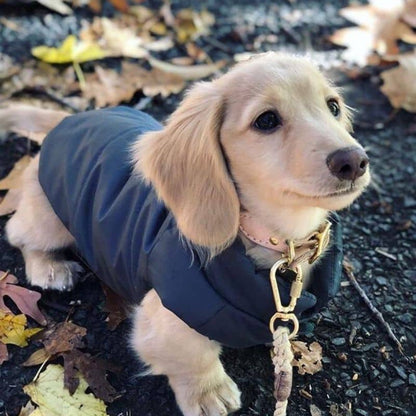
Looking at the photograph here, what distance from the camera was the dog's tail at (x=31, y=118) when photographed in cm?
290

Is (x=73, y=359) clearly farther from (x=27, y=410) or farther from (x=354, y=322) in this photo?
(x=354, y=322)

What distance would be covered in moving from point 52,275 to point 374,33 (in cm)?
298

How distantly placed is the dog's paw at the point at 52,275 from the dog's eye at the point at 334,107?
138 centimetres

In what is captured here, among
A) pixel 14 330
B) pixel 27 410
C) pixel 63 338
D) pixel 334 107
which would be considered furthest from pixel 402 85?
pixel 27 410

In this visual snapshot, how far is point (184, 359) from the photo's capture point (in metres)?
2.19

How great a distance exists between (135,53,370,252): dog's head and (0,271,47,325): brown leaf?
35.4 inches

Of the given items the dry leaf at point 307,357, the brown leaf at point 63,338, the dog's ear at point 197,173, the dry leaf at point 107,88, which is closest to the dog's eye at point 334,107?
A: the dog's ear at point 197,173

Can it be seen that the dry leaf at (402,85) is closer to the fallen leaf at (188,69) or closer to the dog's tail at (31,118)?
the fallen leaf at (188,69)

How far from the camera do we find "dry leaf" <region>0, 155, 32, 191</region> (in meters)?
3.12

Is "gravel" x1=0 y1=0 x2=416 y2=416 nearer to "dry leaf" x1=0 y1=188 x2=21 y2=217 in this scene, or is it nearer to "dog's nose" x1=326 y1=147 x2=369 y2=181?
"dry leaf" x1=0 y1=188 x2=21 y2=217

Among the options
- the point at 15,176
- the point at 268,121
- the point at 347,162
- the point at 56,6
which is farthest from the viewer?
the point at 56,6

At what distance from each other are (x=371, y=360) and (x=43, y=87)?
97.5 inches

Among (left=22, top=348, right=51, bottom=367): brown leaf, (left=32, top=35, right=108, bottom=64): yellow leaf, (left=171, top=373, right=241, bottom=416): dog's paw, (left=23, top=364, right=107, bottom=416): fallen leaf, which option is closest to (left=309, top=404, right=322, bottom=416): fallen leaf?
(left=171, top=373, right=241, bottom=416): dog's paw

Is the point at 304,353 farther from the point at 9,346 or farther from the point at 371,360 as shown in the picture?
the point at 9,346
